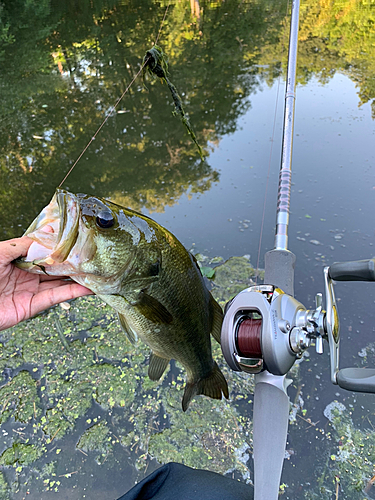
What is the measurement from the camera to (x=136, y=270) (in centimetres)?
155

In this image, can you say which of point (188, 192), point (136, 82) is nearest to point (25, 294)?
point (188, 192)

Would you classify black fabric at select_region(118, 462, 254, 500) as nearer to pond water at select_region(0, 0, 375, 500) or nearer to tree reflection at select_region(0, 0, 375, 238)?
pond water at select_region(0, 0, 375, 500)

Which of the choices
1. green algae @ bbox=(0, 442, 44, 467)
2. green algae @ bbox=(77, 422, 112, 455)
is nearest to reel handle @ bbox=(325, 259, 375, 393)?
green algae @ bbox=(77, 422, 112, 455)

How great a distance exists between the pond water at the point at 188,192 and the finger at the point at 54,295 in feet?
3.06

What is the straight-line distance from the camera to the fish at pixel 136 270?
4.54ft

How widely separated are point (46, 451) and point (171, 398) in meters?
0.85

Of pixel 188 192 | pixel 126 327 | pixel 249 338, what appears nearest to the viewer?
pixel 249 338

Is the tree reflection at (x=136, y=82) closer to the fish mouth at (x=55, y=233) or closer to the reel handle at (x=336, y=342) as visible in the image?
the fish mouth at (x=55, y=233)

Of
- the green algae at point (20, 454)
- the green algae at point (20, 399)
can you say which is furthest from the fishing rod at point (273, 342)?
the green algae at point (20, 399)

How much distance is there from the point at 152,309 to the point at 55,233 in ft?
1.84

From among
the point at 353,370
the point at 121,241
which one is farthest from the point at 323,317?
the point at 121,241

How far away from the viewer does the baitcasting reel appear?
3.85 ft

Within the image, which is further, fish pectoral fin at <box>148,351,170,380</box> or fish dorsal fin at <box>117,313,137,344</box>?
fish pectoral fin at <box>148,351,170,380</box>

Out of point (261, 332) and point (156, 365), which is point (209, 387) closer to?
point (156, 365)
